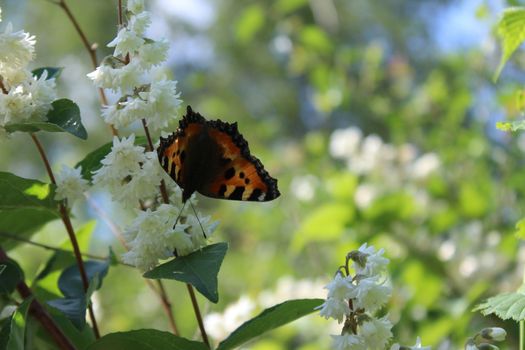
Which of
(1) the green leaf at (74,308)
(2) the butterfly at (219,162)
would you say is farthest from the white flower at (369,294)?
(1) the green leaf at (74,308)

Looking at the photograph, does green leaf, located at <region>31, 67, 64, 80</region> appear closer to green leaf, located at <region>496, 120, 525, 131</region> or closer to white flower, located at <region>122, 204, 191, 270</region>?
white flower, located at <region>122, 204, 191, 270</region>

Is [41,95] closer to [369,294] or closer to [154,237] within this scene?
[154,237]

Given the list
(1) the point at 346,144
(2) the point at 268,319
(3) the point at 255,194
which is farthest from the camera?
(1) the point at 346,144

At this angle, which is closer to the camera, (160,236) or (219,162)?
(160,236)

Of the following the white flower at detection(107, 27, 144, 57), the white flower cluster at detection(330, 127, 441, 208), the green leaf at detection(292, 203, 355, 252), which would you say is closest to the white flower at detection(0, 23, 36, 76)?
the white flower at detection(107, 27, 144, 57)

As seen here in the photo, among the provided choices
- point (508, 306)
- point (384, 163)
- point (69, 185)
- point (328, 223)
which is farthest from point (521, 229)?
point (384, 163)

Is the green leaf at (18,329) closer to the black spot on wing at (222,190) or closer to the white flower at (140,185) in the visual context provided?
the white flower at (140,185)

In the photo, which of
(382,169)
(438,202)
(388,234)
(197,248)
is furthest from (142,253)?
(382,169)

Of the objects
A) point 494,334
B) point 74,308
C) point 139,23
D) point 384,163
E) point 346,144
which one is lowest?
point 494,334
